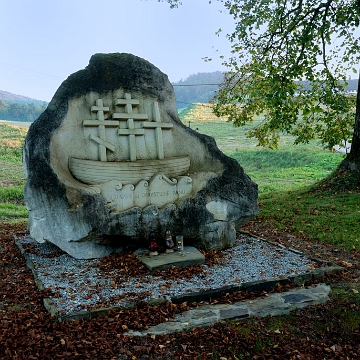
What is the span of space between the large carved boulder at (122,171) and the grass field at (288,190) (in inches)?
119

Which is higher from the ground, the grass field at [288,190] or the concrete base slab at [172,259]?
the concrete base slab at [172,259]

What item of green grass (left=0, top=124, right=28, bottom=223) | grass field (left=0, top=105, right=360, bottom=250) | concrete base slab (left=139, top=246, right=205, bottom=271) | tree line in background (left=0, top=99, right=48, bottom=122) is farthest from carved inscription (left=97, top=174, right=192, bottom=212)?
tree line in background (left=0, top=99, right=48, bottom=122)

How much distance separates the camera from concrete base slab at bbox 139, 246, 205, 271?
20.1 feet

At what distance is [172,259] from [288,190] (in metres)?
9.93

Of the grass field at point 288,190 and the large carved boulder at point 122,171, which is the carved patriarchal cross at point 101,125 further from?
the grass field at point 288,190

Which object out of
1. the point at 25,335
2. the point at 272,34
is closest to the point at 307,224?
the point at 272,34

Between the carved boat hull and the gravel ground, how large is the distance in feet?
4.47

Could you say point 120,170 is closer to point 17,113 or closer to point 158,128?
point 158,128

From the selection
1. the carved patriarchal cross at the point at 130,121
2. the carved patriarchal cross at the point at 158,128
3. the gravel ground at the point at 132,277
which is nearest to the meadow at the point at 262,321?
the gravel ground at the point at 132,277

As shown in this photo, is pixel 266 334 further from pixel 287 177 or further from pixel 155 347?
pixel 287 177

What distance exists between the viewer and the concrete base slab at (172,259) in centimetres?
614

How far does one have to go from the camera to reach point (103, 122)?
22.5 feet

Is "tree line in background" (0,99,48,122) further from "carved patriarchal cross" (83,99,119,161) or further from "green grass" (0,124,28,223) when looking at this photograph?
"carved patriarchal cross" (83,99,119,161)

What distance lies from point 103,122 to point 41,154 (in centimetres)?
119
